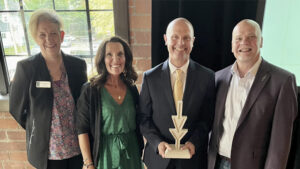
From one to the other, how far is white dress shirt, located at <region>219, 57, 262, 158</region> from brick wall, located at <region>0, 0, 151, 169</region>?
0.94m

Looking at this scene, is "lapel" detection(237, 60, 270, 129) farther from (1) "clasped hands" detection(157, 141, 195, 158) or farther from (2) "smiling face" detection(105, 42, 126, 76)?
(2) "smiling face" detection(105, 42, 126, 76)

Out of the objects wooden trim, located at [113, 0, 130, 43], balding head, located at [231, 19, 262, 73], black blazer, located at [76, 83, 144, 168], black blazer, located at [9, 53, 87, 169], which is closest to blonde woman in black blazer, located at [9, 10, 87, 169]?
black blazer, located at [9, 53, 87, 169]

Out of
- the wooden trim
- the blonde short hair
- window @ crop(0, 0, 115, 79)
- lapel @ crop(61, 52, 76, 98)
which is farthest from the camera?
window @ crop(0, 0, 115, 79)

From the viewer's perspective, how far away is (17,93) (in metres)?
1.64

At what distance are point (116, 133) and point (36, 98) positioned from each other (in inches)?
26.3

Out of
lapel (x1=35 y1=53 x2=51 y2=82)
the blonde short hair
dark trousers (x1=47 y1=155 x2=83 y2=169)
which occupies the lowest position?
dark trousers (x1=47 y1=155 x2=83 y2=169)

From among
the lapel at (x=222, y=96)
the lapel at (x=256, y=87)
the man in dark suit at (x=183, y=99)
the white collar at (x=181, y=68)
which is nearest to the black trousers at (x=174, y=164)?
the man in dark suit at (x=183, y=99)

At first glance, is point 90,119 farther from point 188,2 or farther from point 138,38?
point 188,2

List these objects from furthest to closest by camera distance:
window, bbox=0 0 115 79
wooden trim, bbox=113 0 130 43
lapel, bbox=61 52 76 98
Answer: window, bbox=0 0 115 79 → wooden trim, bbox=113 0 130 43 → lapel, bbox=61 52 76 98

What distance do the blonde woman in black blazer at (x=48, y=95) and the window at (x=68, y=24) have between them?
0.66 meters

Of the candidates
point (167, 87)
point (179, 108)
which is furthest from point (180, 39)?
point (179, 108)

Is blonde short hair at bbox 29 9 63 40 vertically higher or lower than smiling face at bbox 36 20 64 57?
higher

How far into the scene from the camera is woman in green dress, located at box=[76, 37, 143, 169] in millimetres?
1540

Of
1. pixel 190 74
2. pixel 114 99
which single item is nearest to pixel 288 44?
pixel 190 74
